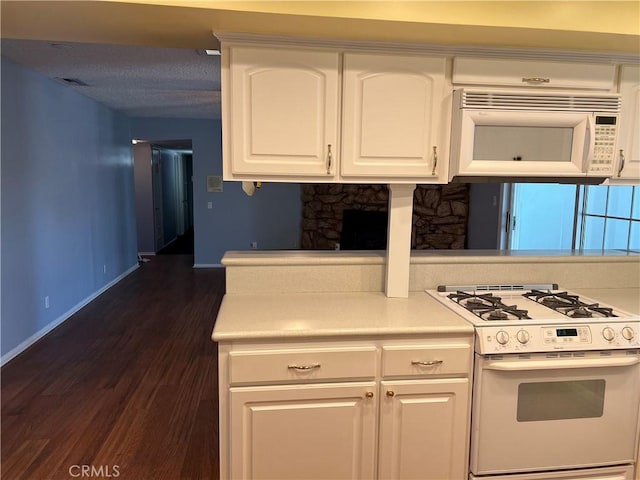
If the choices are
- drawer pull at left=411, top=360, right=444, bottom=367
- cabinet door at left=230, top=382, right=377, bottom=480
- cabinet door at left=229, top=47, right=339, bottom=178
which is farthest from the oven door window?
cabinet door at left=229, top=47, right=339, bottom=178

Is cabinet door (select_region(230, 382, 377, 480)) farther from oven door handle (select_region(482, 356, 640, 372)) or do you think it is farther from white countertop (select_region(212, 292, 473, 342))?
oven door handle (select_region(482, 356, 640, 372))

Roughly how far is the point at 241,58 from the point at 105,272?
4639 mm

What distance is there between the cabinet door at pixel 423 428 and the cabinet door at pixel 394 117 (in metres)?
0.94

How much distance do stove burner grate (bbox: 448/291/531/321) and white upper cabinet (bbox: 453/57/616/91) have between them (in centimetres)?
101

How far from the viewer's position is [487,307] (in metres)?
2.09

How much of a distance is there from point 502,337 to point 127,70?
369 cm

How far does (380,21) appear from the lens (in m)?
1.79

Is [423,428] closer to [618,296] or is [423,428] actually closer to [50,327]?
[618,296]

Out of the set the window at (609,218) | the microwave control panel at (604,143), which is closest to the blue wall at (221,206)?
the window at (609,218)

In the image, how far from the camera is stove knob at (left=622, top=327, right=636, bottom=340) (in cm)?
191

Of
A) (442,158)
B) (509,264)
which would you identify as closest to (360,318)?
(442,158)

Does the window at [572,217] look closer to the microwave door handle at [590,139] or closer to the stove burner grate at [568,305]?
the stove burner grate at [568,305]

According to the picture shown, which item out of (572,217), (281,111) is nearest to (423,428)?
(281,111)

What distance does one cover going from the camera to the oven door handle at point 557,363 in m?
1.84
